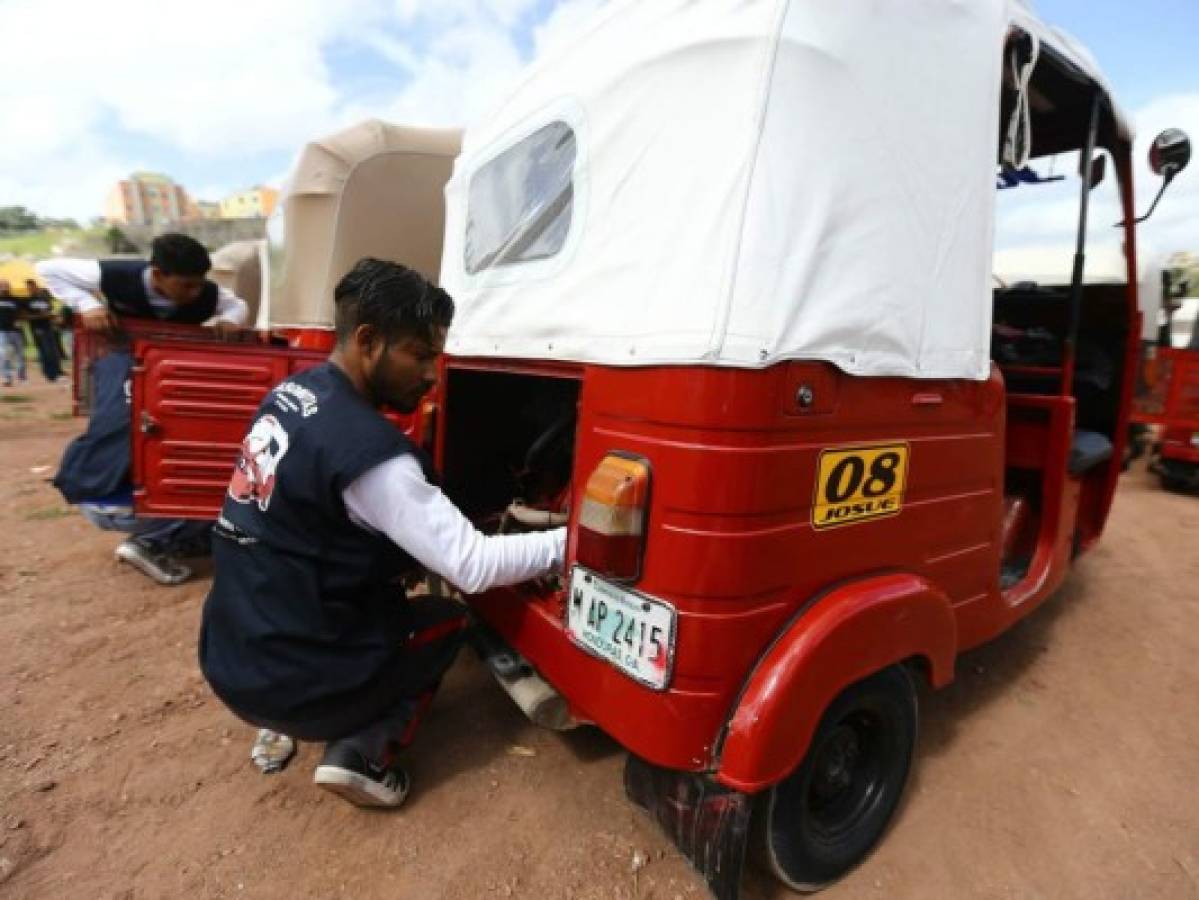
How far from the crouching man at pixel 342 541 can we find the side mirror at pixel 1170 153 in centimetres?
319

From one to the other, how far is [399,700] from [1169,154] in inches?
155

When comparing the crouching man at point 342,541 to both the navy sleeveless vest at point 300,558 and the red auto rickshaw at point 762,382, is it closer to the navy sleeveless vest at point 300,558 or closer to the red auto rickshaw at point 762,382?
the navy sleeveless vest at point 300,558

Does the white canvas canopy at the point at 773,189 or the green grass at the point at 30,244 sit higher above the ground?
the green grass at the point at 30,244

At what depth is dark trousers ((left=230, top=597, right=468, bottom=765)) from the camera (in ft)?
6.70

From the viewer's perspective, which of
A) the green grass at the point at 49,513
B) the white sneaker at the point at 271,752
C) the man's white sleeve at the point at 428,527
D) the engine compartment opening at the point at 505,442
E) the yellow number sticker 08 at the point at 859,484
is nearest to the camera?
the yellow number sticker 08 at the point at 859,484

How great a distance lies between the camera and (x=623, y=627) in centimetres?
163

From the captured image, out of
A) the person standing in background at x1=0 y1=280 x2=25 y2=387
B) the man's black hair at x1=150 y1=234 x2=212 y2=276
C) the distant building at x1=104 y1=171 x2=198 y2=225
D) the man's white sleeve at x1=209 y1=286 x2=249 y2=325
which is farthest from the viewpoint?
the distant building at x1=104 y1=171 x2=198 y2=225

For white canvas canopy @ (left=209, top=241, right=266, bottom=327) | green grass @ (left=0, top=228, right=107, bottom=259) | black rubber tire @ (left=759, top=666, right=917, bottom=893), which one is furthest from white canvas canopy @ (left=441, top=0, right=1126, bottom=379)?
green grass @ (left=0, top=228, right=107, bottom=259)

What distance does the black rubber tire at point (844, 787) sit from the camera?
70.9 inches

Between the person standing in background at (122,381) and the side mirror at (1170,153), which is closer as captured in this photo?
the side mirror at (1170,153)

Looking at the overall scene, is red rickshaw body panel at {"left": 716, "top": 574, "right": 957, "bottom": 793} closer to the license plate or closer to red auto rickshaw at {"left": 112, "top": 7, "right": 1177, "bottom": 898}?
red auto rickshaw at {"left": 112, "top": 7, "right": 1177, "bottom": 898}

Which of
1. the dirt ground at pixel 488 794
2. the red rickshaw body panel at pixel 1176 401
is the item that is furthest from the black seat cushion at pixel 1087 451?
the red rickshaw body panel at pixel 1176 401

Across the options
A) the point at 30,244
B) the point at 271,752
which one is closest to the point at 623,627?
the point at 271,752

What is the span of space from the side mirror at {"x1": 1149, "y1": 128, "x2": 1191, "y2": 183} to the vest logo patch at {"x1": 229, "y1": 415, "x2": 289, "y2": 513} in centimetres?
378
